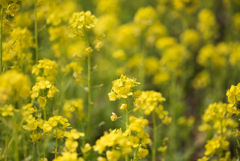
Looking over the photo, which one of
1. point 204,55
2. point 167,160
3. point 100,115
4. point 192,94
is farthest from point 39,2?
point 192,94

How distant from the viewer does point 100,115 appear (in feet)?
12.5

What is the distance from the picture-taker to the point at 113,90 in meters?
1.77

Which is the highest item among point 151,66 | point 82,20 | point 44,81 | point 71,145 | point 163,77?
point 151,66

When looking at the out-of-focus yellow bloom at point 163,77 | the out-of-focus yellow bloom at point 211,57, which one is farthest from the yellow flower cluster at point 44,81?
the out-of-focus yellow bloom at point 211,57

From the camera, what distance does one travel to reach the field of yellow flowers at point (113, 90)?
1.68 metres

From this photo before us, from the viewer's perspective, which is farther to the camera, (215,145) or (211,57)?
(211,57)

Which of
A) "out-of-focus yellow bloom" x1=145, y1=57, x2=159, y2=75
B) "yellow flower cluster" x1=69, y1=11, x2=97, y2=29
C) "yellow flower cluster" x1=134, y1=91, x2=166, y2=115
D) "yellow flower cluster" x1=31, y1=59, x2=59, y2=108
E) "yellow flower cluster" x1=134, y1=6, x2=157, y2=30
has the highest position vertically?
"yellow flower cluster" x1=134, y1=6, x2=157, y2=30

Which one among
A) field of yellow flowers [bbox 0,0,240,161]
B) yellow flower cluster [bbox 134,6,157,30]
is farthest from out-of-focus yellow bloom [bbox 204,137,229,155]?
yellow flower cluster [bbox 134,6,157,30]

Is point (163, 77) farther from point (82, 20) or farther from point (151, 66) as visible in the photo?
point (82, 20)

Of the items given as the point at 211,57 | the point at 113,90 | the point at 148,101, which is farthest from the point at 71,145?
the point at 211,57

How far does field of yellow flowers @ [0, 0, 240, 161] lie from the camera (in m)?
1.68

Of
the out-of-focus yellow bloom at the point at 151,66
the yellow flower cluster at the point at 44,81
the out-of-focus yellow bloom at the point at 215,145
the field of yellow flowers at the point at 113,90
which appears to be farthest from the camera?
the out-of-focus yellow bloom at the point at 151,66

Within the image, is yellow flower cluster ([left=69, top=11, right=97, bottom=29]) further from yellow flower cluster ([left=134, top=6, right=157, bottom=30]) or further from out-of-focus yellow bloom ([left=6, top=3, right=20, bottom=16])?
yellow flower cluster ([left=134, top=6, right=157, bottom=30])

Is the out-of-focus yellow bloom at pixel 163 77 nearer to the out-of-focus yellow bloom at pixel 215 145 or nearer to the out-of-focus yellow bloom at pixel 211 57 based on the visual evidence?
the out-of-focus yellow bloom at pixel 211 57
